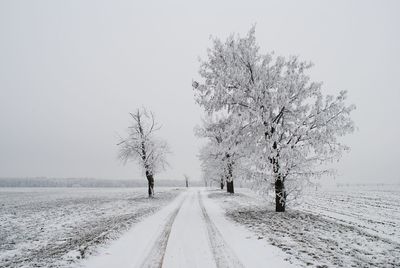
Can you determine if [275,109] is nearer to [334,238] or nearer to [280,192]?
[280,192]

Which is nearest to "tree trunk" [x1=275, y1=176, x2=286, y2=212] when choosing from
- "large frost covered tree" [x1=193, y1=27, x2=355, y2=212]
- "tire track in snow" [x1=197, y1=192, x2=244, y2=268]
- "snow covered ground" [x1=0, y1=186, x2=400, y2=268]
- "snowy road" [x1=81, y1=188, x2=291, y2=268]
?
"large frost covered tree" [x1=193, y1=27, x2=355, y2=212]

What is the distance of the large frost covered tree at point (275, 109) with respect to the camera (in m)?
18.0

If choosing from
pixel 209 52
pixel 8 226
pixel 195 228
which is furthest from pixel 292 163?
pixel 8 226

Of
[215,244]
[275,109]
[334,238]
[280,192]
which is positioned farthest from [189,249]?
[275,109]

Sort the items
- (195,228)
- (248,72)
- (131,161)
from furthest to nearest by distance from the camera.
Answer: (131,161), (248,72), (195,228)

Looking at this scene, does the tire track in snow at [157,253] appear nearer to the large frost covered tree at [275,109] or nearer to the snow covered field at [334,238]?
the snow covered field at [334,238]

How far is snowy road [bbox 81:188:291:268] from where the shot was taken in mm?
9297

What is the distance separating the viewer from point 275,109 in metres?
19.1

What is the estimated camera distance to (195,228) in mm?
15102

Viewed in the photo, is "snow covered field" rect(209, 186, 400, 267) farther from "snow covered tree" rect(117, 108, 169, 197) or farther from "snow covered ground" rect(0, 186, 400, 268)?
"snow covered tree" rect(117, 108, 169, 197)

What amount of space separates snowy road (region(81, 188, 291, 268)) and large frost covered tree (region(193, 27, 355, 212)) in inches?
207

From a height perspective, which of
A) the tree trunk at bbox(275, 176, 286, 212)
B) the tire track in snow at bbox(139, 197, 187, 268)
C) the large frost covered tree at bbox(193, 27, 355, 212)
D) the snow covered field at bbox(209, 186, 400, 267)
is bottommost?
the snow covered field at bbox(209, 186, 400, 267)

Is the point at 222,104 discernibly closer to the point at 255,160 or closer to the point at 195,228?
the point at 255,160

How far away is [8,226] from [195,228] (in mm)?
12310
